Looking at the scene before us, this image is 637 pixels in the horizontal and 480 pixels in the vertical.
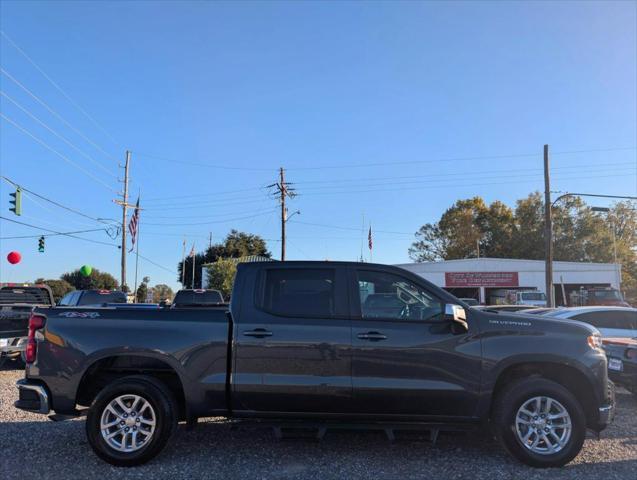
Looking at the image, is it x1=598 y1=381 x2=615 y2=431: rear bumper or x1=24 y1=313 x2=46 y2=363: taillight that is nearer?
x1=598 y1=381 x2=615 y2=431: rear bumper

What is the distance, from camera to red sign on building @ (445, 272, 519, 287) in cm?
4834

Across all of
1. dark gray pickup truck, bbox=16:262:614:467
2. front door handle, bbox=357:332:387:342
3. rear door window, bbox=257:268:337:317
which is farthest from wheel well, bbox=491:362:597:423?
rear door window, bbox=257:268:337:317

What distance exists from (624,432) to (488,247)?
67246 millimetres

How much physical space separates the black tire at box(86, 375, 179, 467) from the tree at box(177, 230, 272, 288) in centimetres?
7134

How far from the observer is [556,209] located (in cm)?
6481

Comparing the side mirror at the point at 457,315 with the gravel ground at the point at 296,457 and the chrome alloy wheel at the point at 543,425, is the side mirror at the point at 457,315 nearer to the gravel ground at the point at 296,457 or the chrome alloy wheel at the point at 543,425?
the chrome alloy wheel at the point at 543,425

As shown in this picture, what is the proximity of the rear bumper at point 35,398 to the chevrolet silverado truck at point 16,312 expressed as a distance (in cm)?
486

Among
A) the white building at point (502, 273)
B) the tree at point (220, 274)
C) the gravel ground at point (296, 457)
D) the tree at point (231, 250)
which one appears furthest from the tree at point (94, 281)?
the gravel ground at point (296, 457)

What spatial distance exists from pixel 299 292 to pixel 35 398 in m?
2.81

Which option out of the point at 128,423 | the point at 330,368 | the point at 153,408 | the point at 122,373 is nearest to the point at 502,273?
the point at 330,368

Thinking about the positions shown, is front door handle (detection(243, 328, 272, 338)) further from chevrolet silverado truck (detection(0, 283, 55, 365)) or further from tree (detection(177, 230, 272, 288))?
tree (detection(177, 230, 272, 288))

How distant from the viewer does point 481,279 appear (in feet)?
159

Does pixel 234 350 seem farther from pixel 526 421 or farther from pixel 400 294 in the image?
pixel 526 421

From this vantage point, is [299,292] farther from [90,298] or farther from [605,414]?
[90,298]
